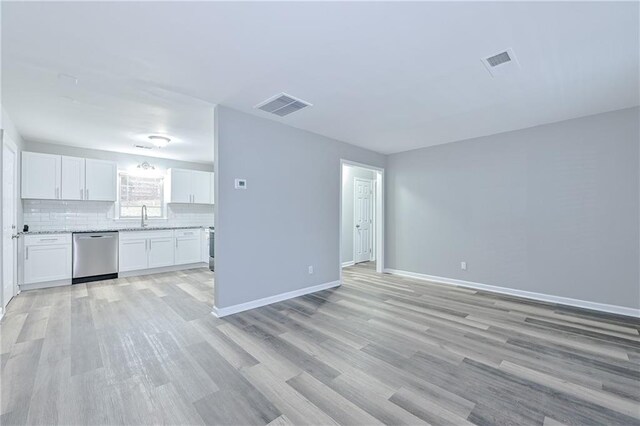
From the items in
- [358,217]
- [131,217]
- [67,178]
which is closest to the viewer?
[67,178]

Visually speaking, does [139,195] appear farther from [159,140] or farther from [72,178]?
[159,140]

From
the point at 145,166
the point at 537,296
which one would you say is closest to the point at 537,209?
the point at 537,296

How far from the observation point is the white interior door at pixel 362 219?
7.17m

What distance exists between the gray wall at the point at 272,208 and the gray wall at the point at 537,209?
187cm

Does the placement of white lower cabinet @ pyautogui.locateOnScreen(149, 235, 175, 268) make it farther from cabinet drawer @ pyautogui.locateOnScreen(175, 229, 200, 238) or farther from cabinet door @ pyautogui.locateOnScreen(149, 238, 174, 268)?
cabinet drawer @ pyautogui.locateOnScreen(175, 229, 200, 238)

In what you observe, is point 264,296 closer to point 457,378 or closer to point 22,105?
point 457,378

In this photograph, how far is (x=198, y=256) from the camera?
6.47m

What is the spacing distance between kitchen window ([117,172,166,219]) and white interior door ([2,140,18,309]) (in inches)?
71.8

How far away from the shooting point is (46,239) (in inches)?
185

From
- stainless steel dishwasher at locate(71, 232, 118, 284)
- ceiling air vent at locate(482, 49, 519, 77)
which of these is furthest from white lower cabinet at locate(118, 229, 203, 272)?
ceiling air vent at locate(482, 49, 519, 77)

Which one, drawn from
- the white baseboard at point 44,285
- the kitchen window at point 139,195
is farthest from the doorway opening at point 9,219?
the kitchen window at point 139,195

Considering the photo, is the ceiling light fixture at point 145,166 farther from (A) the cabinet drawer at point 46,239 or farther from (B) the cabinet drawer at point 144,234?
(A) the cabinet drawer at point 46,239

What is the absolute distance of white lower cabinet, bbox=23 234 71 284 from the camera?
454 cm

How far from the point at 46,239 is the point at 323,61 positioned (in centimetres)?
545
